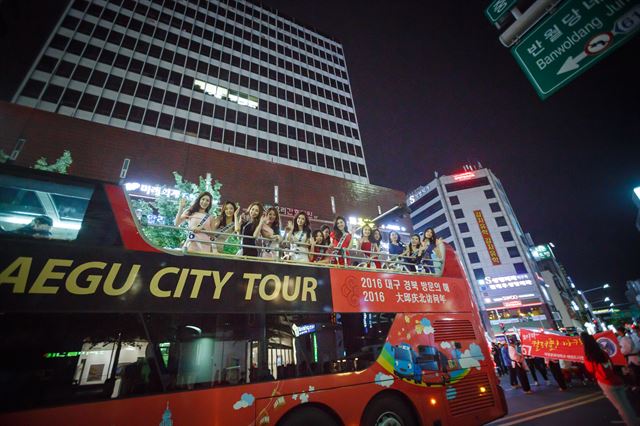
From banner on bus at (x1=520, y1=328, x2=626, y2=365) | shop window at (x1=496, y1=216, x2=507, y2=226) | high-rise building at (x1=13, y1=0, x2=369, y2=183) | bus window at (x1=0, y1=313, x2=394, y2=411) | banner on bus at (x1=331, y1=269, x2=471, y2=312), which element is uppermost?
high-rise building at (x1=13, y1=0, x2=369, y2=183)

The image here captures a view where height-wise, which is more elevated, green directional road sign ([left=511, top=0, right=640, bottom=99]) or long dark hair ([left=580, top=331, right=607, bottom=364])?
green directional road sign ([left=511, top=0, right=640, bottom=99])

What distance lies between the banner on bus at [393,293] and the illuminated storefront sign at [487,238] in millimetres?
41649

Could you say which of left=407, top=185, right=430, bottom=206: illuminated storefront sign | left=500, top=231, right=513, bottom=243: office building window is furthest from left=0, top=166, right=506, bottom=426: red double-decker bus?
left=407, top=185, right=430, bottom=206: illuminated storefront sign

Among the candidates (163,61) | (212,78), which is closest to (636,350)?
(212,78)

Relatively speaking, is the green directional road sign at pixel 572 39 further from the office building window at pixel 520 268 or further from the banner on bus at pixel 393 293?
the office building window at pixel 520 268

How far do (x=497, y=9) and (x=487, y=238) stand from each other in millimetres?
44419

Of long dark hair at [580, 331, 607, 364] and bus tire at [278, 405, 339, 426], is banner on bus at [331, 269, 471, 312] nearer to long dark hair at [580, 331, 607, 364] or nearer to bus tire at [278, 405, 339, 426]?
bus tire at [278, 405, 339, 426]

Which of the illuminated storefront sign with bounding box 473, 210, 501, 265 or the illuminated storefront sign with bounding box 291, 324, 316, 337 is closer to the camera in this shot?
the illuminated storefront sign with bounding box 291, 324, 316, 337

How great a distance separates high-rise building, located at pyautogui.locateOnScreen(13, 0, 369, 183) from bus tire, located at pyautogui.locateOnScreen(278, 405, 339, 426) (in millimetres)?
23098

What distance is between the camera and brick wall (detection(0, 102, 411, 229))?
14312 mm

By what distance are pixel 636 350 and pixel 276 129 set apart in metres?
26.9

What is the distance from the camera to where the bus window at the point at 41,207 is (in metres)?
3.07

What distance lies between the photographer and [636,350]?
7.61 m

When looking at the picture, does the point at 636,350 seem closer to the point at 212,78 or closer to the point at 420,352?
the point at 420,352
